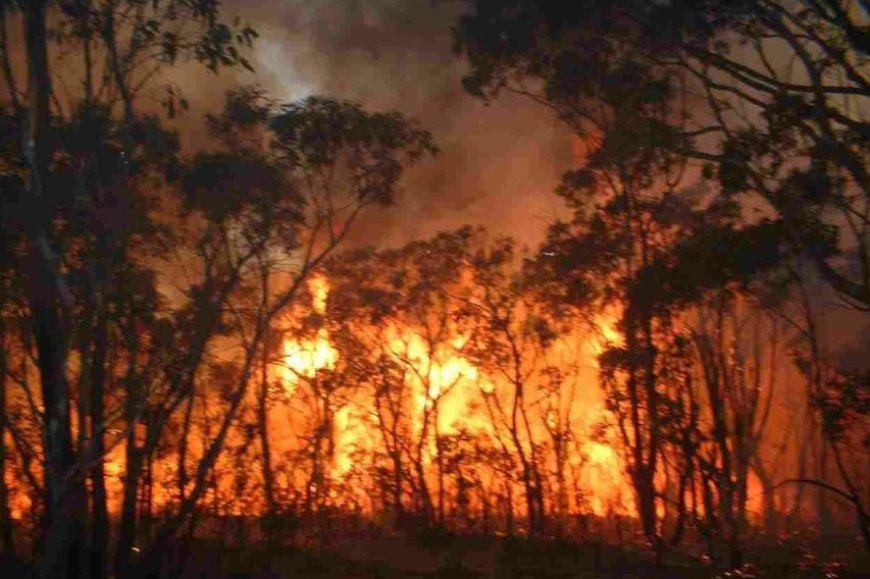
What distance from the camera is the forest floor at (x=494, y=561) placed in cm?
1538

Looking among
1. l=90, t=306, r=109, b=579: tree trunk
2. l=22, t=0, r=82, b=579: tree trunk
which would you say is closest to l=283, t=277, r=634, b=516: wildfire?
l=90, t=306, r=109, b=579: tree trunk

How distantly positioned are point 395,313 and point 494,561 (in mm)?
6245

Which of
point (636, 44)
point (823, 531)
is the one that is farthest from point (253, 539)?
point (823, 531)

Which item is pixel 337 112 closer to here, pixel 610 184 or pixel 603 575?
pixel 610 184

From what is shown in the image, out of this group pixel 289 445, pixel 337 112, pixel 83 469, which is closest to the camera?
pixel 83 469

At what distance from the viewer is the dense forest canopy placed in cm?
1231

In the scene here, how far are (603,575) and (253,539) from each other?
5811mm

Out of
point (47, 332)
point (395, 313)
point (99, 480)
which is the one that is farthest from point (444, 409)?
point (47, 332)

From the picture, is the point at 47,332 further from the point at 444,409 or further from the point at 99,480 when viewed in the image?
the point at 444,409

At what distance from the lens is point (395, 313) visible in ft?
74.3

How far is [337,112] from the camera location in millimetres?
14727

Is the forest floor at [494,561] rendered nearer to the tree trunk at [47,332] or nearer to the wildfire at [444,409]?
the wildfire at [444,409]

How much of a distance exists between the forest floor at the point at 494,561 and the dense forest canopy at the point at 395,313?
41 centimetres

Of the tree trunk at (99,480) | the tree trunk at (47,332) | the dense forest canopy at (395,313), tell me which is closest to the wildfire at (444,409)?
the dense forest canopy at (395,313)
